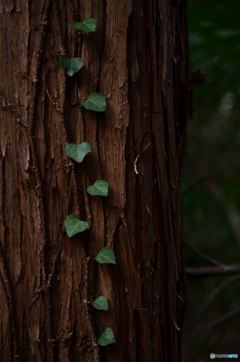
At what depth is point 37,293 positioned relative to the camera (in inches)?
33.2

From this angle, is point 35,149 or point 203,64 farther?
point 203,64

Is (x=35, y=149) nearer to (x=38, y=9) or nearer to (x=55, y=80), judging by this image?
(x=55, y=80)

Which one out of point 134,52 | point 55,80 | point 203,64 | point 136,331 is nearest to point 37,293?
point 136,331

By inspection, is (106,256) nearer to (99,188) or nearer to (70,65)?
(99,188)

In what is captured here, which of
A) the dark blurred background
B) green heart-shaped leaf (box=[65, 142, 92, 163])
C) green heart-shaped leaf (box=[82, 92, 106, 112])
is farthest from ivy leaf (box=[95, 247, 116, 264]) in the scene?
the dark blurred background

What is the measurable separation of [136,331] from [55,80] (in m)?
0.69

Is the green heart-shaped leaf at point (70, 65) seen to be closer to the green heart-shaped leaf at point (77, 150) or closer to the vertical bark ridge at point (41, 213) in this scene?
the vertical bark ridge at point (41, 213)

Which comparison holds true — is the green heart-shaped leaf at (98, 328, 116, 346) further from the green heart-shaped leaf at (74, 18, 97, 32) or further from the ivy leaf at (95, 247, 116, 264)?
the green heart-shaped leaf at (74, 18, 97, 32)

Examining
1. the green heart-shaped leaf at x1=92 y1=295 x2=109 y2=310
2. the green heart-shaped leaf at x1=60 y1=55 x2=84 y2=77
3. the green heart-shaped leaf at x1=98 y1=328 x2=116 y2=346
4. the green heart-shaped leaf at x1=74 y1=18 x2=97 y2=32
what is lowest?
the green heart-shaped leaf at x1=98 y1=328 x2=116 y2=346

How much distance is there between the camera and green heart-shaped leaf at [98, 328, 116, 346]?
2.75ft

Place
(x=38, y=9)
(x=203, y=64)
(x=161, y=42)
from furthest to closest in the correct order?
(x=203, y=64) → (x=161, y=42) → (x=38, y=9)

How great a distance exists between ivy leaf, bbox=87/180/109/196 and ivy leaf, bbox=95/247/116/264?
14 centimetres

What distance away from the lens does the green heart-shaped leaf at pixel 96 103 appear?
833 millimetres

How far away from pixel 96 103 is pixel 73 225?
31 cm
